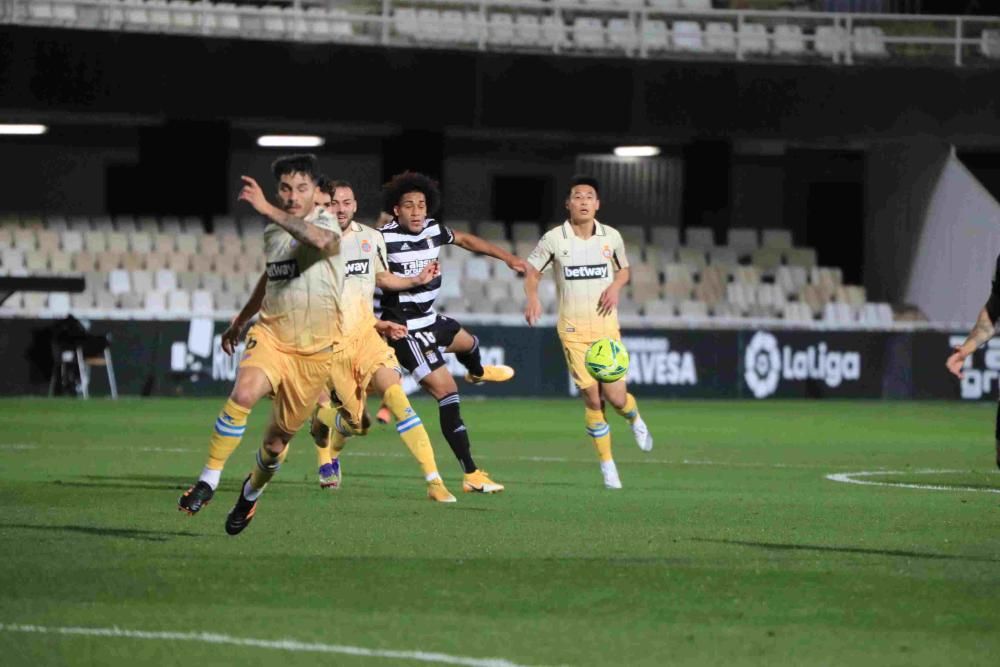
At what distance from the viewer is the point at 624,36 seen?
33.4 m

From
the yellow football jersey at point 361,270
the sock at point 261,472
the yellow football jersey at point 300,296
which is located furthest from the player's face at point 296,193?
the yellow football jersey at point 361,270

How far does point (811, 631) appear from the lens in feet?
23.3

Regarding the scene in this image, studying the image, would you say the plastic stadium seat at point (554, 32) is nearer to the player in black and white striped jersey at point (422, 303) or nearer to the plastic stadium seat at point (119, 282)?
the plastic stadium seat at point (119, 282)

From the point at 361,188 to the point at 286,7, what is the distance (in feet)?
16.1

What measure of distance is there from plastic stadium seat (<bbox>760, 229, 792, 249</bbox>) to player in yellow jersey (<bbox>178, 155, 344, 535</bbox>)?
27.4 meters

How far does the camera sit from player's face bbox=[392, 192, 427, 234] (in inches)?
533

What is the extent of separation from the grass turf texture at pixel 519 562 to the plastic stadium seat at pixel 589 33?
53.5 ft

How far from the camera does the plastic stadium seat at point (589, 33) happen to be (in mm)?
32781

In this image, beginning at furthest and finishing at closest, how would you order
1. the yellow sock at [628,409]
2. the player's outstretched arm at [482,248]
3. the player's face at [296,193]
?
the yellow sock at [628,409] → the player's outstretched arm at [482,248] → the player's face at [296,193]

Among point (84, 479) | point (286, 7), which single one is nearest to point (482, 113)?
point (286, 7)

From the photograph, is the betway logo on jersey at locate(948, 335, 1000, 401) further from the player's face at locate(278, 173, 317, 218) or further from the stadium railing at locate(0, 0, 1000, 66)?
the player's face at locate(278, 173, 317, 218)

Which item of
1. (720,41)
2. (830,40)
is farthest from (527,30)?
(830,40)

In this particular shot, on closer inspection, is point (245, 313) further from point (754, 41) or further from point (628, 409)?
point (754, 41)

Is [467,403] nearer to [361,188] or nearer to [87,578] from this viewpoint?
[361,188]
